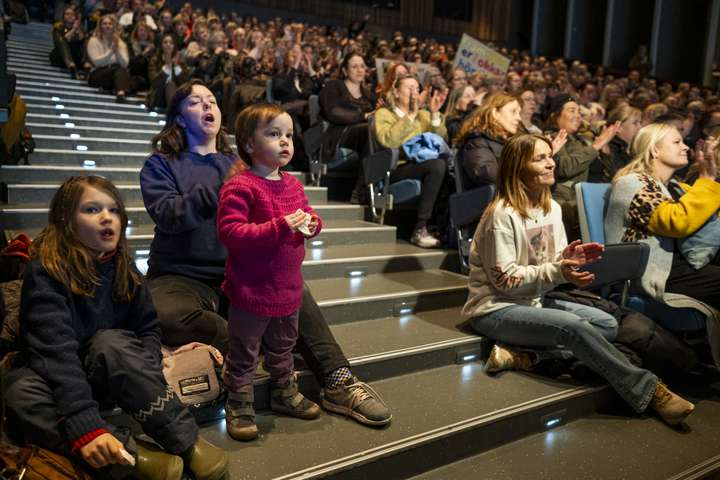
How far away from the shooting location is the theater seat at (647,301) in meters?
2.75

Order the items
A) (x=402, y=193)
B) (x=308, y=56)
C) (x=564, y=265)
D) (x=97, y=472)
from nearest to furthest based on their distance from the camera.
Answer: (x=97, y=472)
(x=564, y=265)
(x=402, y=193)
(x=308, y=56)

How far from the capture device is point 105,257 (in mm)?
1716

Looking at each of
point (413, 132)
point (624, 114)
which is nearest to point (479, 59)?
point (624, 114)

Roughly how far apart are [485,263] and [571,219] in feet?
3.82

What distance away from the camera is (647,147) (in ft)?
9.69

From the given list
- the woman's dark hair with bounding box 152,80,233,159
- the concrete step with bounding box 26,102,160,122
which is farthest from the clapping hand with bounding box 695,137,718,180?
the concrete step with bounding box 26,102,160,122

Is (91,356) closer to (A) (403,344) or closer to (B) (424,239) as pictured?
(A) (403,344)

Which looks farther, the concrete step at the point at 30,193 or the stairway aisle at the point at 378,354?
the concrete step at the point at 30,193

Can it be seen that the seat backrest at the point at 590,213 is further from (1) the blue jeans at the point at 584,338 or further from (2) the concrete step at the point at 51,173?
(2) the concrete step at the point at 51,173

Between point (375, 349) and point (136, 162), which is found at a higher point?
point (136, 162)

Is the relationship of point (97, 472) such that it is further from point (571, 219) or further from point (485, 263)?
point (571, 219)

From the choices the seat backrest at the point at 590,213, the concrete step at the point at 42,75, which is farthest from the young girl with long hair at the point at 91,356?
the concrete step at the point at 42,75

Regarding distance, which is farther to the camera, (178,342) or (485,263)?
(485,263)

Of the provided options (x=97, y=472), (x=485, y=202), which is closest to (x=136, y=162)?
(x=485, y=202)
